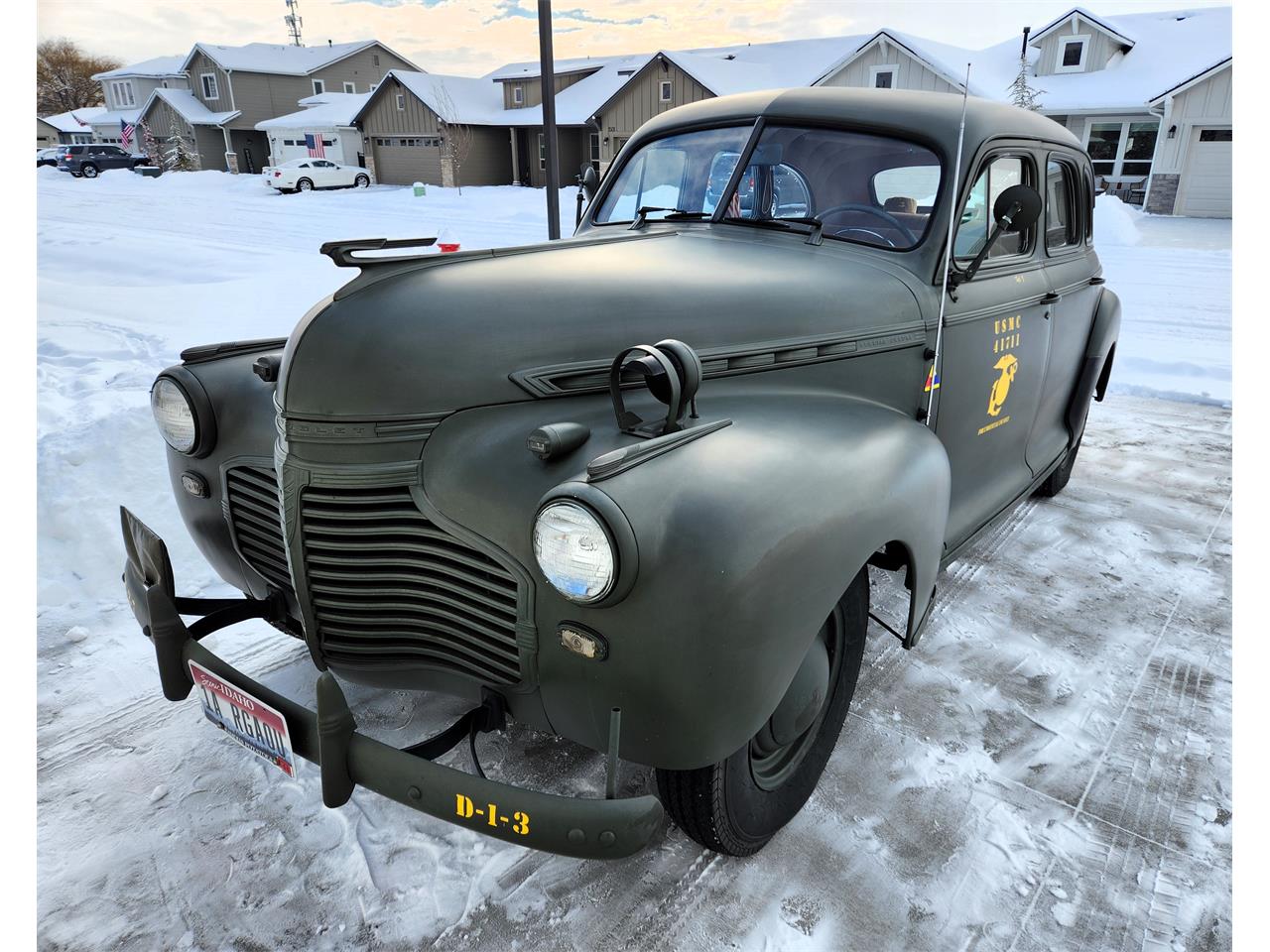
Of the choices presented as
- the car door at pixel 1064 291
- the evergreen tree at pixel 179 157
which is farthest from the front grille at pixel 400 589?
Answer: the evergreen tree at pixel 179 157

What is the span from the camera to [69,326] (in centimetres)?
664

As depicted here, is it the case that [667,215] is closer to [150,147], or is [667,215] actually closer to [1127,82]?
[1127,82]

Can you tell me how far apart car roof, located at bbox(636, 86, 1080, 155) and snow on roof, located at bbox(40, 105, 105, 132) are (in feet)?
146

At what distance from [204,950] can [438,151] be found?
2780 centimetres

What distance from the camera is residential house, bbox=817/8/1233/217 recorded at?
61.6 feet

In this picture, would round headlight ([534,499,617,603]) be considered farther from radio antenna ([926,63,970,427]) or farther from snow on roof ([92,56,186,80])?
snow on roof ([92,56,186,80])

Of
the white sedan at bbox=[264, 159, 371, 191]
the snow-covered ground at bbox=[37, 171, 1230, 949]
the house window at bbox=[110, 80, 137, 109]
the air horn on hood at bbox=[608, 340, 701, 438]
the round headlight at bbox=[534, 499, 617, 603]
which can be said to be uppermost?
the house window at bbox=[110, 80, 137, 109]

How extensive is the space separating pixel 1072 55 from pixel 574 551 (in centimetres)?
2599

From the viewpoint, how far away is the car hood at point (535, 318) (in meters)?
1.95

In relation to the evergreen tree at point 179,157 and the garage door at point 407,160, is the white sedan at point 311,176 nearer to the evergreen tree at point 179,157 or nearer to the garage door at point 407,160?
the garage door at point 407,160

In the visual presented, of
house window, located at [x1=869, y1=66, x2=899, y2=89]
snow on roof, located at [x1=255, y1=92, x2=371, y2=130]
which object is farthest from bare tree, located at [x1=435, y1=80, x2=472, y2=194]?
house window, located at [x1=869, y1=66, x2=899, y2=89]

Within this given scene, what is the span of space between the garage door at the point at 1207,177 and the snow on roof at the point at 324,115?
81.0 ft

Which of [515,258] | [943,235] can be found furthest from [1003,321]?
[515,258]

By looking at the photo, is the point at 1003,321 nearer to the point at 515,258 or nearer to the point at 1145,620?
the point at 1145,620
